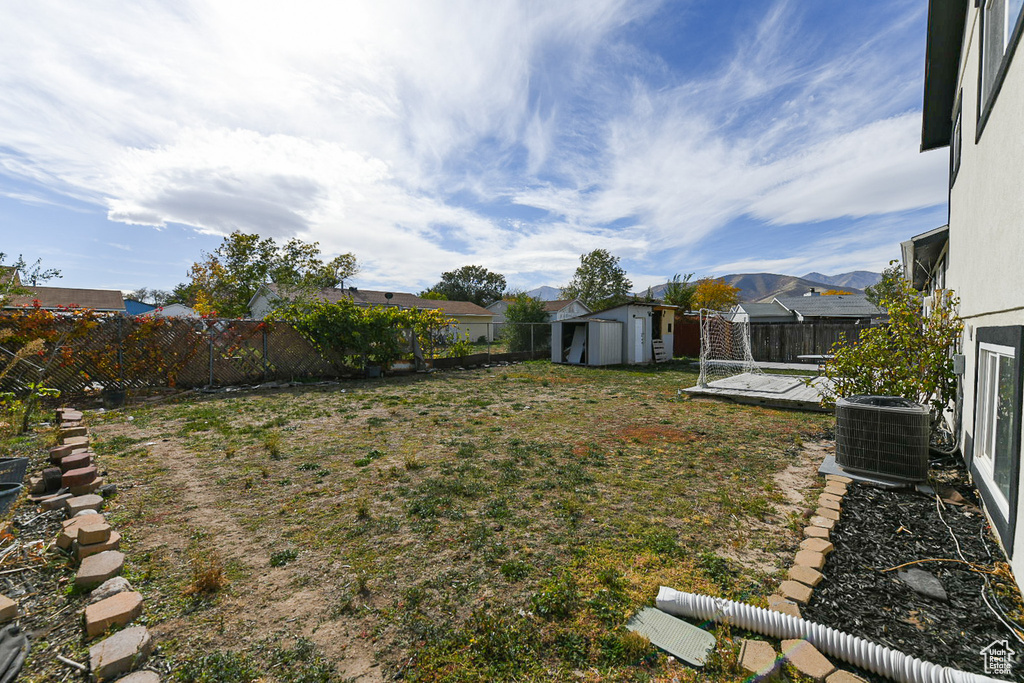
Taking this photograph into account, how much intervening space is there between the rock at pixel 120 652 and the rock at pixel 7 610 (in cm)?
51

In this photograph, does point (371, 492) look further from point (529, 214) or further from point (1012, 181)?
point (529, 214)

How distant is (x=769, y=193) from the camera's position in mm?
12398

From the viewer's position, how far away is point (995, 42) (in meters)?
3.18

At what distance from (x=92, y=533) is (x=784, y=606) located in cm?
387

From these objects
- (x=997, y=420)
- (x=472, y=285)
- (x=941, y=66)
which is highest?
(x=472, y=285)

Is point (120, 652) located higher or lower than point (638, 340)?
lower

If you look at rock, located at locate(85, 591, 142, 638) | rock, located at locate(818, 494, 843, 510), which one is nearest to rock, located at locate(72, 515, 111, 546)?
rock, located at locate(85, 591, 142, 638)

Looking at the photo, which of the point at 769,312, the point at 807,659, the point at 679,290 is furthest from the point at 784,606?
the point at 769,312

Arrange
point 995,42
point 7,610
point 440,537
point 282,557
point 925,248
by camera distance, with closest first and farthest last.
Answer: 1. point 7,610
2. point 282,557
3. point 440,537
4. point 995,42
5. point 925,248

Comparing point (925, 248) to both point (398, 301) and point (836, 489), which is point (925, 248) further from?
point (398, 301)

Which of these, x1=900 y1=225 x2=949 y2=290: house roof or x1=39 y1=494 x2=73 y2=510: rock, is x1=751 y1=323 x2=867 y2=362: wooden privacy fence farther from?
x1=39 y1=494 x2=73 y2=510: rock

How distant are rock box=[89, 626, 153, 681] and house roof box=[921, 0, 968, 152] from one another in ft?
29.4

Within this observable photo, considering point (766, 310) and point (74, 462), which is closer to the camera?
point (74, 462)

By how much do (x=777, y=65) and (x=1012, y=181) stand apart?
6756mm
